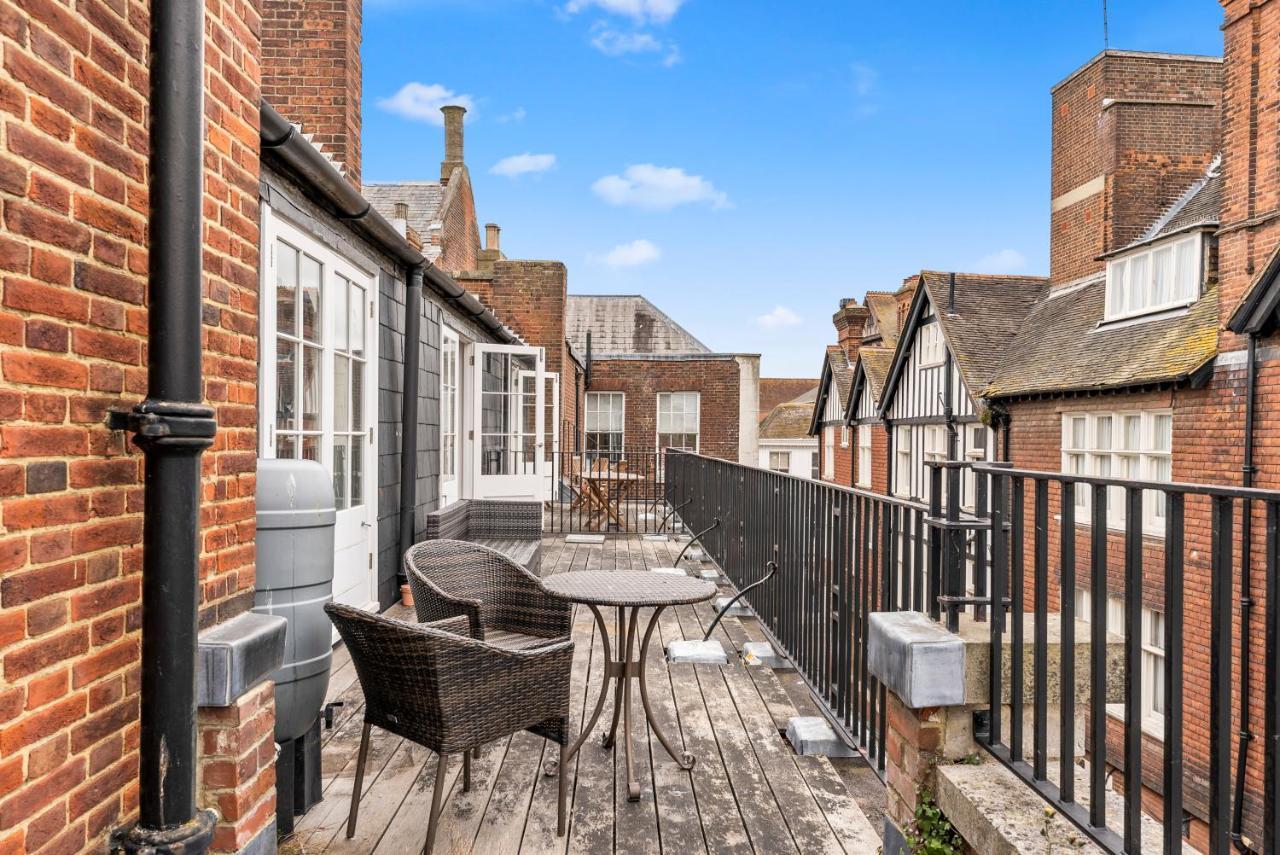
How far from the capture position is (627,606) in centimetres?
323

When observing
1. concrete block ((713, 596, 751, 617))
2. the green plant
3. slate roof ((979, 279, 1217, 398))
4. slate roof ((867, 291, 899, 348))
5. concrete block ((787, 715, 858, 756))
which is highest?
slate roof ((867, 291, 899, 348))

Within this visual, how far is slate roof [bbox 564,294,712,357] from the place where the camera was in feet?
81.5

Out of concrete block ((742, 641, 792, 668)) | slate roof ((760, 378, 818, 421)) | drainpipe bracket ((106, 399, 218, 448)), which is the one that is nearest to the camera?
drainpipe bracket ((106, 399, 218, 448))

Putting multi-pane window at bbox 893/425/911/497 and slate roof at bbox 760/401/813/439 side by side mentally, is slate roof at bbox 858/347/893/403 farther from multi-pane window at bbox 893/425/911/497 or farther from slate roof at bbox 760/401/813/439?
slate roof at bbox 760/401/813/439

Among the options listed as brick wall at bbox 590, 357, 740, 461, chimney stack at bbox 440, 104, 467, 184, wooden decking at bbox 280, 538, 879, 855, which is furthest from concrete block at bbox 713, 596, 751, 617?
chimney stack at bbox 440, 104, 467, 184

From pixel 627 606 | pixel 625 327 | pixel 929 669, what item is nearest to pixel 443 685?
pixel 627 606

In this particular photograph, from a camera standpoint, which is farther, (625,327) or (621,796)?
(625,327)

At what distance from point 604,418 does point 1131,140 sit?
1359cm

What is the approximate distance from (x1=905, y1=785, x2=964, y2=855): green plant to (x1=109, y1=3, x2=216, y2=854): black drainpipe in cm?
197

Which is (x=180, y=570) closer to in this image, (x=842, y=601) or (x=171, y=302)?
(x=171, y=302)

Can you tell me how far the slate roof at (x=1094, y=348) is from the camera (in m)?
10.6

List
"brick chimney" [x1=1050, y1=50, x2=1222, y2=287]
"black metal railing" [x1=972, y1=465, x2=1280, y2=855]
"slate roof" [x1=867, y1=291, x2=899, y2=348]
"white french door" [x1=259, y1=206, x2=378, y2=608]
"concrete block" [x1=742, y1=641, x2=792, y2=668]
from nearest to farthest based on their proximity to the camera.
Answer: "black metal railing" [x1=972, y1=465, x2=1280, y2=855]
"white french door" [x1=259, y1=206, x2=378, y2=608]
"concrete block" [x1=742, y1=641, x2=792, y2=668]
"brick chimney" [x1=1050, y1=50, x2=1222, y2=287]
"slate roof" [x1=867, y1=291, x2=899, y2=348]

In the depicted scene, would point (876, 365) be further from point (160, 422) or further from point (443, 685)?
point (160, 422)

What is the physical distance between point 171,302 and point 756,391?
20.1m
